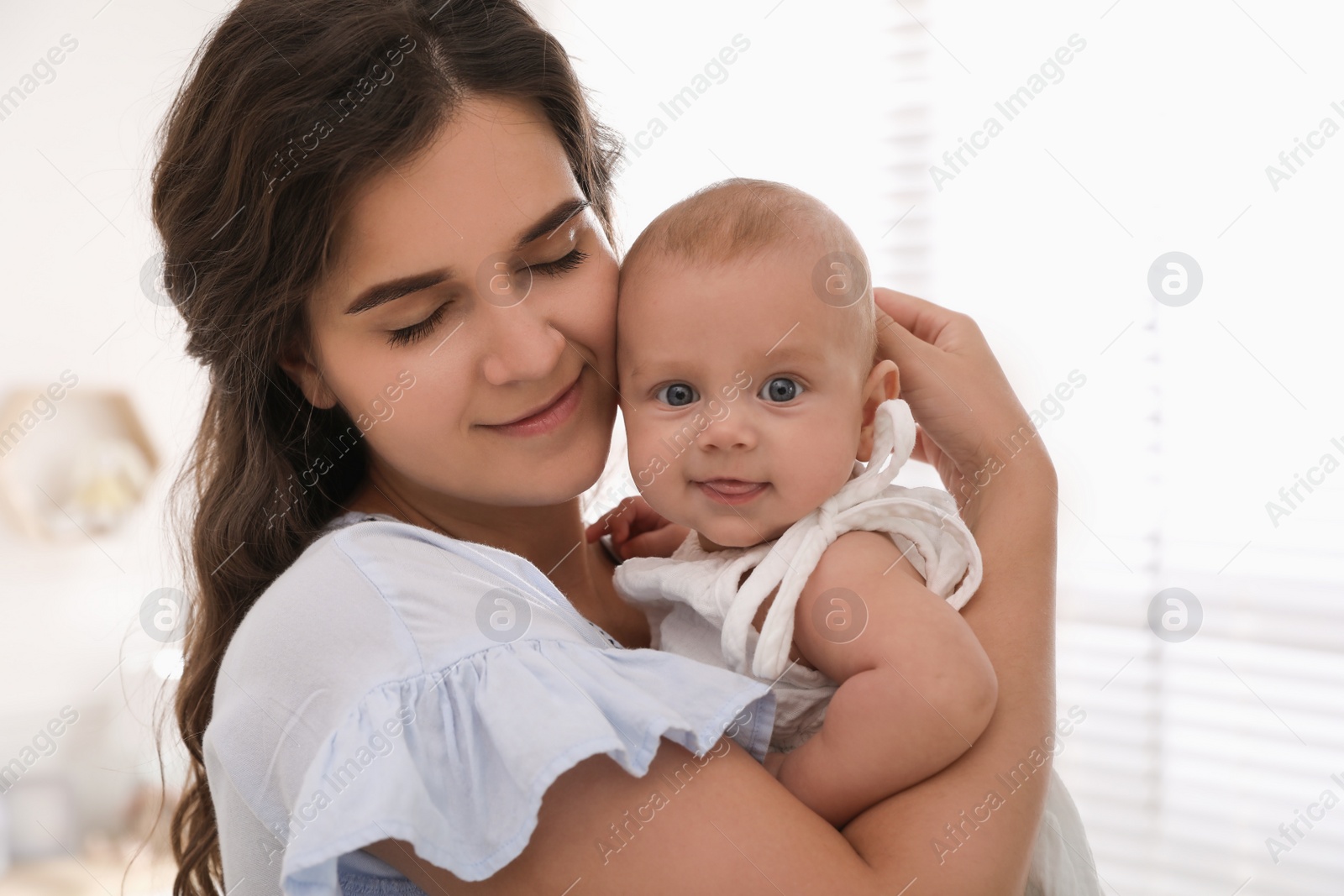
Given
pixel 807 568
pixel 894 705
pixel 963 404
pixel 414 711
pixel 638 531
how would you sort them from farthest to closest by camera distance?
1. pixel 638 531
2. pixel 963 404
3. pixel 807 568
4. pixel 894 705
5. pixel 414 711

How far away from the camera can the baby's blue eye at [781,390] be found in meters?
1.08

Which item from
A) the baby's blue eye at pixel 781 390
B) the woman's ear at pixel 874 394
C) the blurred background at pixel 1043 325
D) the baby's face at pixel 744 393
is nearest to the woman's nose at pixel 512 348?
the baby's face at pixel 744 393

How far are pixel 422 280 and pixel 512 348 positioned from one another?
11 cm

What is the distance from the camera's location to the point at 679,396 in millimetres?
1119

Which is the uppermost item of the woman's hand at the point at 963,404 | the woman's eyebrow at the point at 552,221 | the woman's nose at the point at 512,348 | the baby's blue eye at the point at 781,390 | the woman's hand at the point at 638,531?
the woman's hand at the point at 963,404

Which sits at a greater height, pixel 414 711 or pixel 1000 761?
pixel 1000 761

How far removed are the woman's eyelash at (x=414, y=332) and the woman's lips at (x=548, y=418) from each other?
128 millimetres

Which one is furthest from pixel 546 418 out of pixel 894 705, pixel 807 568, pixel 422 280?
pixel 894 705

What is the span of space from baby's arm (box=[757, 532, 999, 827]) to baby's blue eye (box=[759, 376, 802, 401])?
0.21 metres

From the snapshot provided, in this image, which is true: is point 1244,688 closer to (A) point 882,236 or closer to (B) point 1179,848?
(B) point 1179,848

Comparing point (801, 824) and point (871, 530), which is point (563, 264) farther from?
point (801, 824)

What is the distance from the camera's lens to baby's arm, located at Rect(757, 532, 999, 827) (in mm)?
926

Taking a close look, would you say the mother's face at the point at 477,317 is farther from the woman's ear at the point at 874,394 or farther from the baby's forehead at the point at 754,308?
the woman's ear at the point at 874,394

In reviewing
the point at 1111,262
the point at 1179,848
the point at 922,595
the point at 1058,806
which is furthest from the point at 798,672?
the point at 1179,848
